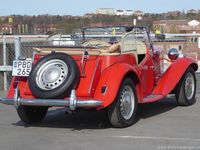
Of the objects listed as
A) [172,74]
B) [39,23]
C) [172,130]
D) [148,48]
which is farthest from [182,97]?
[39,23]

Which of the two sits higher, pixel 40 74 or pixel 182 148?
pixel 40 74

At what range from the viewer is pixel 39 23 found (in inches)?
926

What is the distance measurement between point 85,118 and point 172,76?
1782 mm

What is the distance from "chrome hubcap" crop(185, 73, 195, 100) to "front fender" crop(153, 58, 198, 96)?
27 cm

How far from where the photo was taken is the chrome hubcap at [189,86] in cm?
991

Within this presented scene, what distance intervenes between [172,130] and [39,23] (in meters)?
16.7

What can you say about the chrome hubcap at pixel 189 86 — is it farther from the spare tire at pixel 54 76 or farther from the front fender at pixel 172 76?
the spare tire at pixel 54 76

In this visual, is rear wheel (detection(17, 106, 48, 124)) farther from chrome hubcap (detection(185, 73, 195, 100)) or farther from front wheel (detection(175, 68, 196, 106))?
chrome hubcap (detection(185, 73, 195, 100))

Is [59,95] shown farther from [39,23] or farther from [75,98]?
[39,23]

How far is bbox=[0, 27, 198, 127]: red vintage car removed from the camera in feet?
24.4

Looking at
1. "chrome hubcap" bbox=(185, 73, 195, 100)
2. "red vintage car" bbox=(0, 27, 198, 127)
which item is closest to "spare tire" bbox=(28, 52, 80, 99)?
"red vintage car" bbox=(0, 27, 198, 127)

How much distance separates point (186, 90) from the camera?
9930mm

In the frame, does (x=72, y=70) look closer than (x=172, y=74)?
Yes

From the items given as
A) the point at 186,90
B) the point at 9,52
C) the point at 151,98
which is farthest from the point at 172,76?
the point at 9,52
